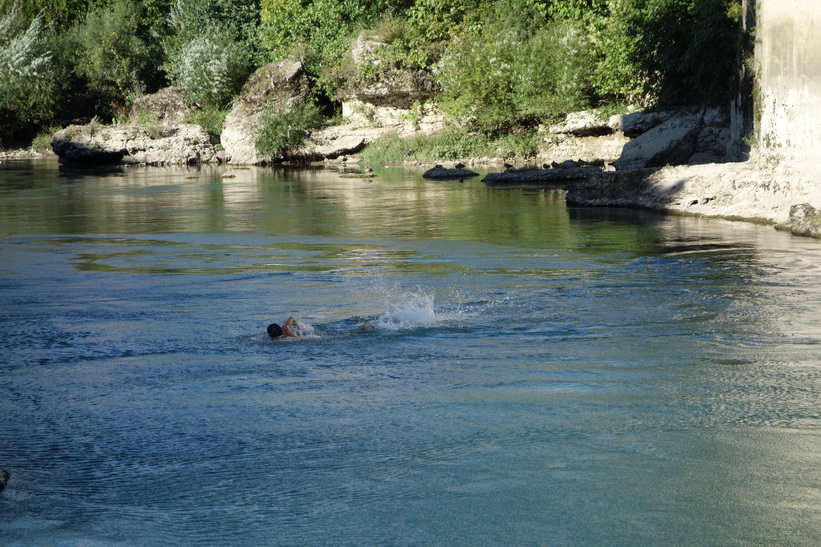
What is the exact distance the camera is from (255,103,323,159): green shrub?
35438 mm

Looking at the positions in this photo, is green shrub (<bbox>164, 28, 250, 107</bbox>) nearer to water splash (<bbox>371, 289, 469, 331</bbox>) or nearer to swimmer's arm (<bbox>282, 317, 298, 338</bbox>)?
water splash (<bbox>371, 289, 469, 331</bbox>)

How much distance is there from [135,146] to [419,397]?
3484cm

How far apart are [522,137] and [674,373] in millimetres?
26711

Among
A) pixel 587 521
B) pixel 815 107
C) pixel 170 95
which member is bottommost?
pixel 587 521

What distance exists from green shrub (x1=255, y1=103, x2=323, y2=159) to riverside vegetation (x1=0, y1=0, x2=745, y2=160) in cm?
6

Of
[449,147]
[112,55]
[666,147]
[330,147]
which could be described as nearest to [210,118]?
[330,147]

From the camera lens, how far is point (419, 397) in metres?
5.45

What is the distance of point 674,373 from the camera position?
230 inches

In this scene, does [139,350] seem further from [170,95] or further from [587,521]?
[170,95]

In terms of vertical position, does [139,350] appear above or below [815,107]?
below

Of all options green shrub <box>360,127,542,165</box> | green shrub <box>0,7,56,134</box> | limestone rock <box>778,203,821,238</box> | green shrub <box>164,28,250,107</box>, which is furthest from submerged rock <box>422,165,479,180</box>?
green shrub <box>0,7,56,134</box>

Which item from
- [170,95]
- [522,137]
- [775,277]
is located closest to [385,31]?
[522,137]

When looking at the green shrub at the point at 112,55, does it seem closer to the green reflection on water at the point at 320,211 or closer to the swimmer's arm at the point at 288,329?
the green reflection on water at the point at 320,211

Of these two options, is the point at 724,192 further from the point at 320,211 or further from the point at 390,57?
the point at 390,57
